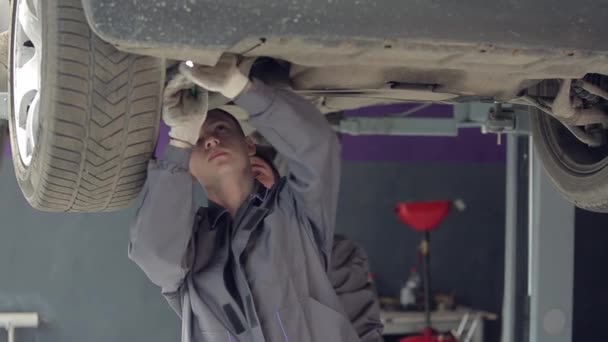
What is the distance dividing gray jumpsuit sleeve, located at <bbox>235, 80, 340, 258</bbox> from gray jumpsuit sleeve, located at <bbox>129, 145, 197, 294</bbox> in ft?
0.59

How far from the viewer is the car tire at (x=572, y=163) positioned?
1978mm

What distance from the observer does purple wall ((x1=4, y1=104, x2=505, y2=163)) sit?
5223mm

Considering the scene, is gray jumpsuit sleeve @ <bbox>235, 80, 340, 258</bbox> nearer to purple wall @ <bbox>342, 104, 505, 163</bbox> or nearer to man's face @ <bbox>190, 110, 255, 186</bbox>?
man's face @ <bbox>190, 110, 255, 186</bbox>

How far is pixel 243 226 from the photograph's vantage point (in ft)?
6.10

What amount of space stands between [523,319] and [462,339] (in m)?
2.23

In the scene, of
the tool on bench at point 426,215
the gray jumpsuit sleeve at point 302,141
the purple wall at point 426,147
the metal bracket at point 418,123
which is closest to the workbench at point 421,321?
the tool on bench at point 426,215

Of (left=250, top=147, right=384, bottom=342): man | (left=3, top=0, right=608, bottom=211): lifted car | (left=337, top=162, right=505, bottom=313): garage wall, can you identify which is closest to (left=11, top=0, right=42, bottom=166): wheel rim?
(left=3, top=0, right=608, bottom=211): lifted car

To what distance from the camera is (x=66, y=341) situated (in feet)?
14.4

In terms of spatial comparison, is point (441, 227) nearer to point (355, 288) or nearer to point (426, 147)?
point (426, 147)

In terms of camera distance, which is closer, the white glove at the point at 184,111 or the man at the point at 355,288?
the white glove at the point at 184,111

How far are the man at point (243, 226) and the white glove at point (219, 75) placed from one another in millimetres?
53

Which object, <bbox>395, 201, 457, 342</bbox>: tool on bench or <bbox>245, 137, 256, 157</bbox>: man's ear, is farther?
<bbox>395, 201, 457, 342</bbox>: tool on bench

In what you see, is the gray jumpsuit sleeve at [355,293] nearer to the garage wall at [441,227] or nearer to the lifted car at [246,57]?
the lifted car at [246,57]

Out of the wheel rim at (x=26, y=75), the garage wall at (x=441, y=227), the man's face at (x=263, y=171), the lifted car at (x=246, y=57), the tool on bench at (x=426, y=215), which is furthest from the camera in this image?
the garage wall at (x=441, y=227)
